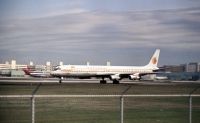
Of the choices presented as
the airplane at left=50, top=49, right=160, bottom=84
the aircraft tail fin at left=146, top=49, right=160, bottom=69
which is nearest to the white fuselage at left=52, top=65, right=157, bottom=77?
the airplane at left=50, top=49, right=160, bottom=84

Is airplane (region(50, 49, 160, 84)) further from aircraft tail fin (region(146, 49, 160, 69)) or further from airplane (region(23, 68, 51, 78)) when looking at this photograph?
airplane (region(23, 68, 51, 78))

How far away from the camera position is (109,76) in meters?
76.6

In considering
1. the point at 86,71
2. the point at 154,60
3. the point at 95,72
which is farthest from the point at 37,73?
the point at 86,71

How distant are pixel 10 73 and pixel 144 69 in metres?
83.5

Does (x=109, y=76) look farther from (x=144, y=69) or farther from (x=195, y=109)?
(x=195, y=109)

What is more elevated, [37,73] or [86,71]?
[86,71]

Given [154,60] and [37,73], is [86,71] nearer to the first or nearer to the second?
[154,60]

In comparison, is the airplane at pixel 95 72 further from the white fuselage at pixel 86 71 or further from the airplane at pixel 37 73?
the airplane at pixel 37 73

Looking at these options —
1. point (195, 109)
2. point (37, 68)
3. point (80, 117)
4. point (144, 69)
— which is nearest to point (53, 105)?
point (80, 117)

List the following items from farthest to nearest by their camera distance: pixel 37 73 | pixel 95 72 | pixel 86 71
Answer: pixel 37 73 < pixel 95 72 < pixel 86 71

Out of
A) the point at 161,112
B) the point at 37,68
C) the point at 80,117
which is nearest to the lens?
the point at 80,117

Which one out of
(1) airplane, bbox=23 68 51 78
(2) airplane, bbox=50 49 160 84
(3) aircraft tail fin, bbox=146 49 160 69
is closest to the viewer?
(2) airplane, bbox=50 49 160 84

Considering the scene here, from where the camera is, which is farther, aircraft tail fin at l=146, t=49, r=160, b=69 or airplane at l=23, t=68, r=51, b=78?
airplane at l=23, t=68, r=51, b=78

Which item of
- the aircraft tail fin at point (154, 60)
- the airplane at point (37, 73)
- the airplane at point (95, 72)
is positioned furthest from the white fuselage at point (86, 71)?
the airplane at point (37, 73)
